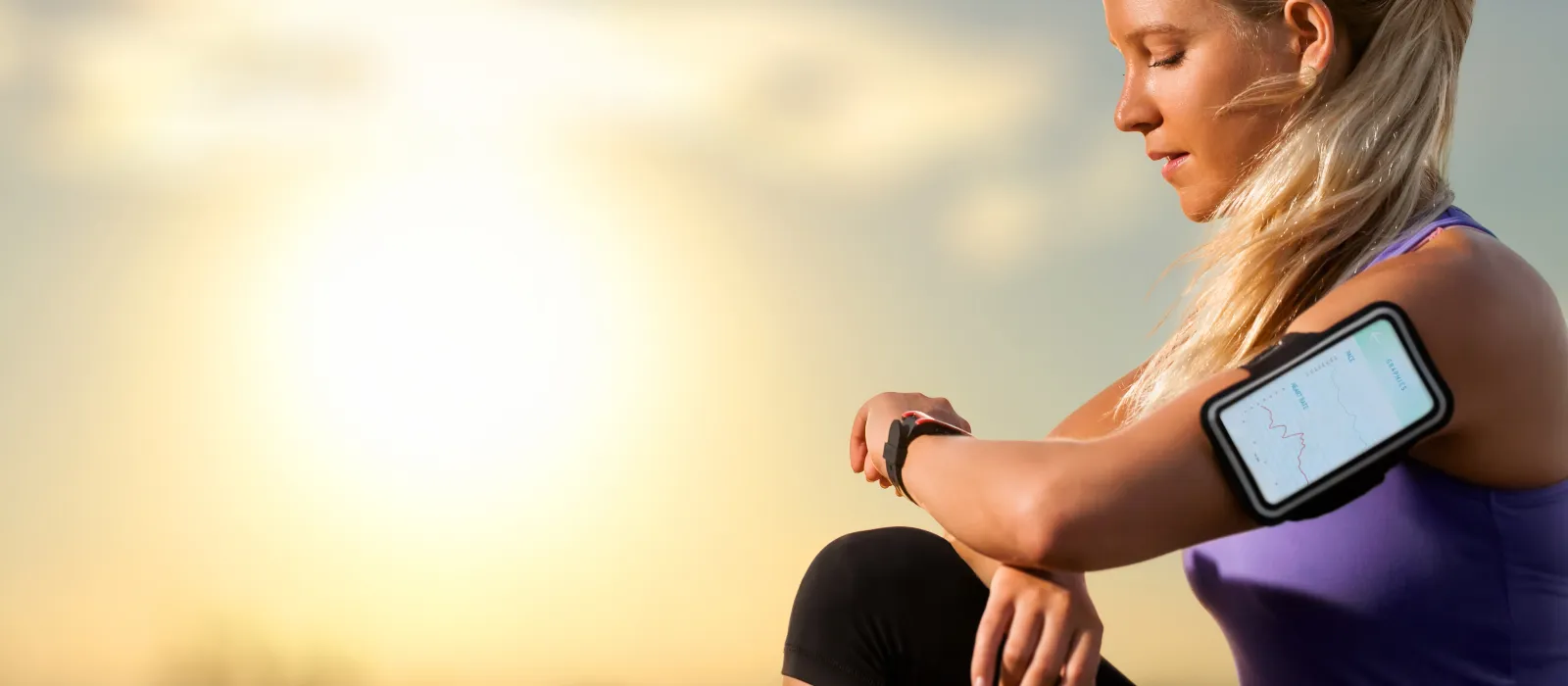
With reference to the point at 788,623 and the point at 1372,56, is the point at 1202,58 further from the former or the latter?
the point at 788,623

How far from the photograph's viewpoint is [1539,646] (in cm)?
90

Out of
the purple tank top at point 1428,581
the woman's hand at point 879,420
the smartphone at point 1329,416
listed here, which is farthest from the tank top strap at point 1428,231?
the woman's hand at point 879,420

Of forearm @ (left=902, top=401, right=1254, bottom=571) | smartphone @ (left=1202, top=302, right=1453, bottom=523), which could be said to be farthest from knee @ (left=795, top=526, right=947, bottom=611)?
smartphone @ (left=1202, top=302, right=1453, bottom=523)

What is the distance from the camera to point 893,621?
41.6 inches

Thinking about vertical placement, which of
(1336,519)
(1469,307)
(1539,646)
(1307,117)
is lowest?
(1539,646)

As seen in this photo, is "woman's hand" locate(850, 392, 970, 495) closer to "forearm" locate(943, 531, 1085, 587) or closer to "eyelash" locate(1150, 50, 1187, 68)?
"forearm" locate(943, 531, 1085, 587)

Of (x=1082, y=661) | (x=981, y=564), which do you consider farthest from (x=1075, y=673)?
(x=981, y=564)

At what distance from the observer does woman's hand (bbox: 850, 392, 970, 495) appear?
3.53ft

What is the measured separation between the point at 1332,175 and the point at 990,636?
0.45 metres

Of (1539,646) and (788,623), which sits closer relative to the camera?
(1539,646)

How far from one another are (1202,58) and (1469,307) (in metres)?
0.33

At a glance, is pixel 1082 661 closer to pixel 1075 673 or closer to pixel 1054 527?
pixel 1075 673

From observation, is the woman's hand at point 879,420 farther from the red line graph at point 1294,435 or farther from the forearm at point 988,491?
the red line graph at point 1294,435

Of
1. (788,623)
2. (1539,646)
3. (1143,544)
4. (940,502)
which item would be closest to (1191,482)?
(1143,544)
